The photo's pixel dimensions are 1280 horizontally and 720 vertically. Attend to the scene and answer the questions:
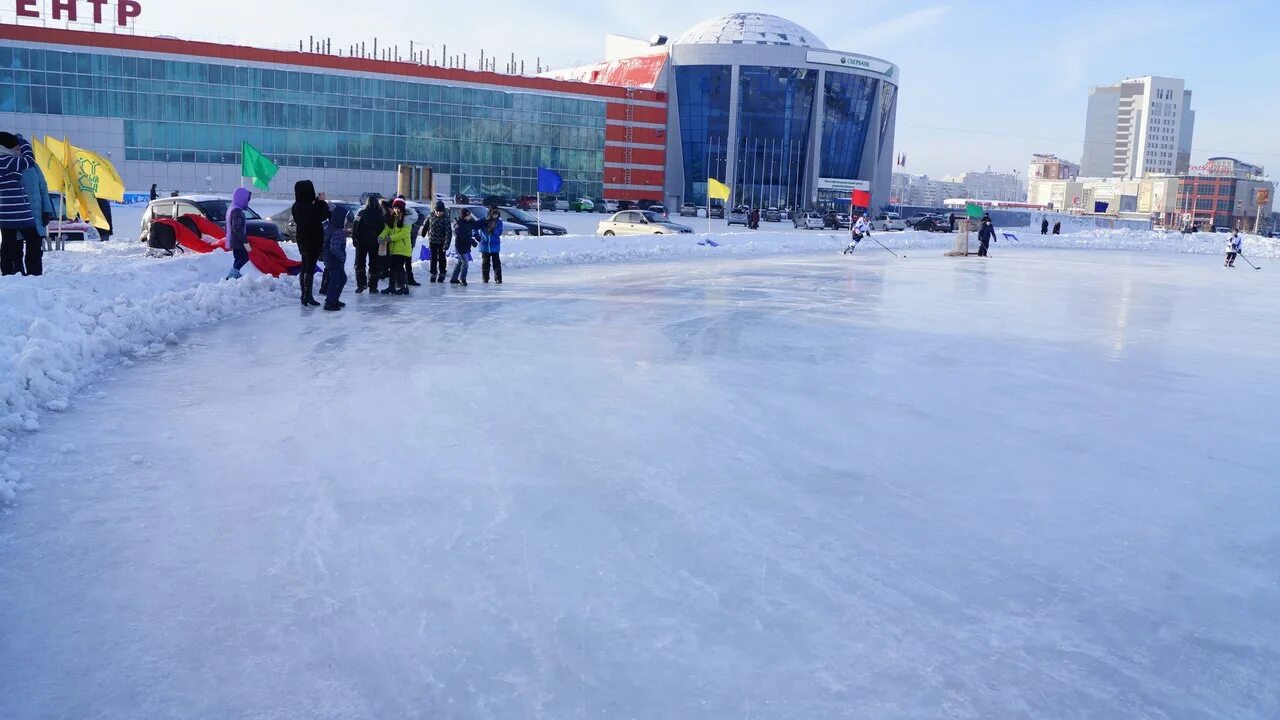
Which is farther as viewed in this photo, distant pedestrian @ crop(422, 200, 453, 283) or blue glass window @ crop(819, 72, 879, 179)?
blue glass window @ crop(819, 72, 879, 179)

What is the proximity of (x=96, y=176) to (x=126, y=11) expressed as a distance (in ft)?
194

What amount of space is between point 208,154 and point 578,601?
74.8 m

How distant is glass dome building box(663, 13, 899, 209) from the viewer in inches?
3386

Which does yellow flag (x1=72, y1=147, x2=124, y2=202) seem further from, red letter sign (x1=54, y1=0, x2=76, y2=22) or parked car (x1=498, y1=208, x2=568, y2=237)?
red letter sign (x1=54, y1=0, x2=76, y2=22)

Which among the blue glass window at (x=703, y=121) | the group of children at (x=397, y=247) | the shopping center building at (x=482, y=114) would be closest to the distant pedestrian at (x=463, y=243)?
the group of children at (x=397, y=247)

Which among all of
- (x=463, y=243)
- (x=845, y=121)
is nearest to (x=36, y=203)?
(x=463, y=243)

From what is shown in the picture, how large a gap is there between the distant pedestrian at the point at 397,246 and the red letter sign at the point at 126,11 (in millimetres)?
64815

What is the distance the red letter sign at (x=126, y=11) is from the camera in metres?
66.4

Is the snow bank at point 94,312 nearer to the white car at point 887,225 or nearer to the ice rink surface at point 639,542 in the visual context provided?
the ice rink surface at point 639,542

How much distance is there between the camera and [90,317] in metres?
8.88

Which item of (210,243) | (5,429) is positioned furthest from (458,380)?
(210,243)

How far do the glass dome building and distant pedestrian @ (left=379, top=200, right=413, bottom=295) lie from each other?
7385 cm

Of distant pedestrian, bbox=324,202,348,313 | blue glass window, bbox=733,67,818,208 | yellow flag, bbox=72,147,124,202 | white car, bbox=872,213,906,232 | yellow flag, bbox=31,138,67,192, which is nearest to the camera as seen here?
distant pedestrian, bbox=324,202,348,313

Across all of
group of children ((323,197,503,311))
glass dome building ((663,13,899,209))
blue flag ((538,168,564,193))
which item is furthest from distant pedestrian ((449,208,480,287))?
glass dome building ((663,13,899,209))
